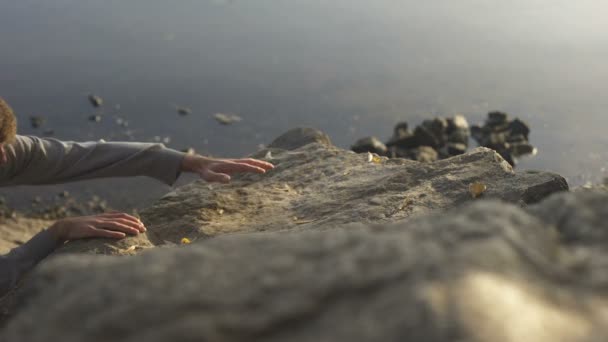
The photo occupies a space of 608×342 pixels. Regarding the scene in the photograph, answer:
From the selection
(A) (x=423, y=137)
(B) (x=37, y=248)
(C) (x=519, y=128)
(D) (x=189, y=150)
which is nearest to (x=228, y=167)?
(B) (x=37, y=248)

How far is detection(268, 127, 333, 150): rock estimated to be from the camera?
6020 millimetres

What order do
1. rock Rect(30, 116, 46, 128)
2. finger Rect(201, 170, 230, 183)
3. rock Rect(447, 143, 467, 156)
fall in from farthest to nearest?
rock Rect(447, 143, 467, 156)
rock Rect(30, 116, 46, 128)
finger Rect(201, 170, 230, 183)

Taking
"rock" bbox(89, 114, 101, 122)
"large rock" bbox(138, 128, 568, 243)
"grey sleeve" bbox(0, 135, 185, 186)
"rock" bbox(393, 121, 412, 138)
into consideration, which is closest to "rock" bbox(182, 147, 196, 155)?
"rock" bbox(89, 114, 101, 122)

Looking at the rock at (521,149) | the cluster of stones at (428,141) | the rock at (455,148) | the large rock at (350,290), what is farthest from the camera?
the rock at (455,148)

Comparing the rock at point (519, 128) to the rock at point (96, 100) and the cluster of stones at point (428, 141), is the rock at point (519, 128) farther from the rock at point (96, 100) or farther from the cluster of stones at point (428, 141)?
the rock at point (96, 100)

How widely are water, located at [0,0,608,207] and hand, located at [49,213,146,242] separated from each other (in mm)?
10357

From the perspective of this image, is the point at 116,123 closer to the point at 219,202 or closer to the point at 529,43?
the point at 219,202

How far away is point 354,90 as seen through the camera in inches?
795

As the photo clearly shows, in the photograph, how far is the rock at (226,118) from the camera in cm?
1756

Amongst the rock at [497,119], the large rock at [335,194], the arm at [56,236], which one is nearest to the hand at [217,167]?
the large rock at [335,194]

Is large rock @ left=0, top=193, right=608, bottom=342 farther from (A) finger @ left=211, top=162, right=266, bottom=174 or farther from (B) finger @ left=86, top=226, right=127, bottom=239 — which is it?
(A) finger @ left=211, top=162, right=266, bottom=174

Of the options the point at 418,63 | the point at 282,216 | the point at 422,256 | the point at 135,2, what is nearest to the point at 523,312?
the point at 422,256

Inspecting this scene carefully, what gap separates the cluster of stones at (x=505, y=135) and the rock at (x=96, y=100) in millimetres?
11885

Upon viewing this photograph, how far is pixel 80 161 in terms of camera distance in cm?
422
